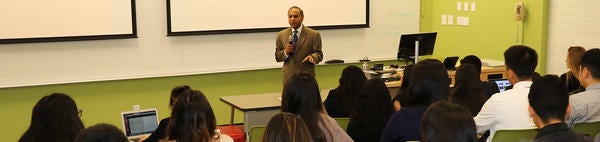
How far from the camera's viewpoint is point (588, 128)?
13.7ft

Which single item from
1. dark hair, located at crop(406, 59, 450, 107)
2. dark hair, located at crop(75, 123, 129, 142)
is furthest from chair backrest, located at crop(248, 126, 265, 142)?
dark hair, located at crop(75, 123, 129, 142)

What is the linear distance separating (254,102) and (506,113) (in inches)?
104

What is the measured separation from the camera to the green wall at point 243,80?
7.13 metres

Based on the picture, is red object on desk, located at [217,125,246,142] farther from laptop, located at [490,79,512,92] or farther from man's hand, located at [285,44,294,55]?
laptop, located at [490,79,512,92]

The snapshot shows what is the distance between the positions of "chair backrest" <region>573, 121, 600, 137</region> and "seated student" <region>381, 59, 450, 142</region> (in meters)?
0.75

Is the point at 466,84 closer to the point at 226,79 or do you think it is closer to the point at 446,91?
the point at 446,91

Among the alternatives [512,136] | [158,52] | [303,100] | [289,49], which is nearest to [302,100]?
[303,100]

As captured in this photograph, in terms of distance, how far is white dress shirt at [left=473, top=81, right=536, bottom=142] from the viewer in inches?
164

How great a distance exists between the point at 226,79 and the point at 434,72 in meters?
4.19

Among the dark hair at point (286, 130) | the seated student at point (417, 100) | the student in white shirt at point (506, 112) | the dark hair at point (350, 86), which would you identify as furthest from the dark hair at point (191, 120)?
the dark hair at point (350, 86)

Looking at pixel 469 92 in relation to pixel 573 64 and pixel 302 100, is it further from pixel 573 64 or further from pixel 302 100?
pixel 302 100

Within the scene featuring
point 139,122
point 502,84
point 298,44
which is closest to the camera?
point 139,122

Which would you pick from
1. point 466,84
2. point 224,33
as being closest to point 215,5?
point 224,33

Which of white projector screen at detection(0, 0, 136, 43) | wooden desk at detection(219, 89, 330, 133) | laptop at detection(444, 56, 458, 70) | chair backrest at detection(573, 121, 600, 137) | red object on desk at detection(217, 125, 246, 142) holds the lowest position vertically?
red object on desk at detection(217, 125, 246, 142)
